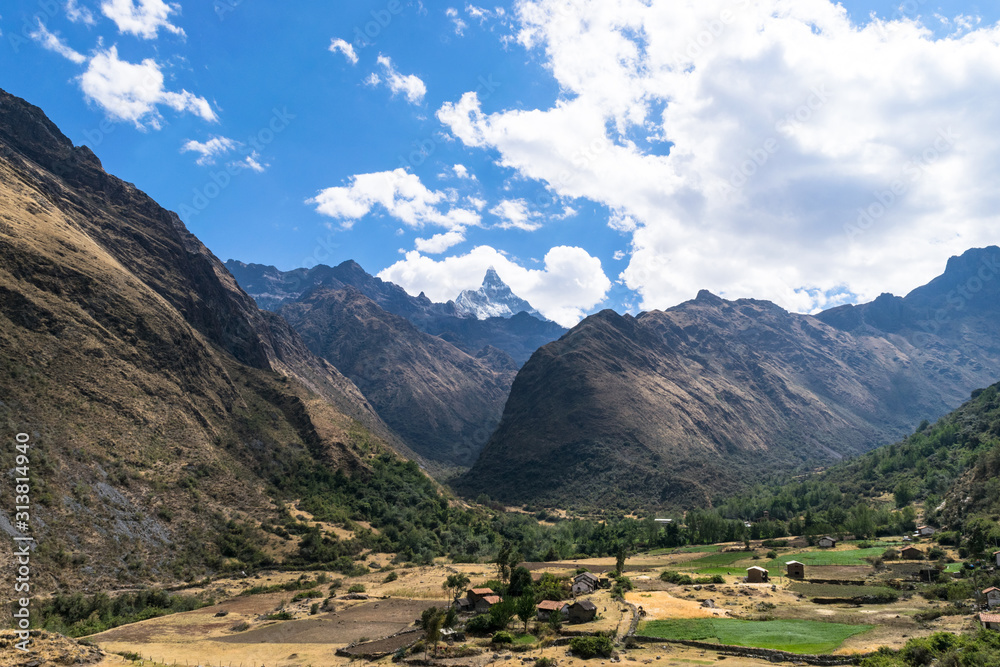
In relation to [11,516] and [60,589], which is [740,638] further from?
[11,516]

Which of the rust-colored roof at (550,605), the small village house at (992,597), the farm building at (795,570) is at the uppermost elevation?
the small village house at (992,597)

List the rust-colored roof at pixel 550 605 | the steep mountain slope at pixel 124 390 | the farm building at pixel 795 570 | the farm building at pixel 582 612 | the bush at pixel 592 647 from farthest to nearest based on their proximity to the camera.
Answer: the farm building at pixel 795 570, the steep mountain slope at pixel 124 390, the rust-colored roof at pixel 550 605, the farm building at pixel 582 612, the bush at pixel 592 647

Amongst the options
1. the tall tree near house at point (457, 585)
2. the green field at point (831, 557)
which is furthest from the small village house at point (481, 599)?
the green field at point (831, 557)

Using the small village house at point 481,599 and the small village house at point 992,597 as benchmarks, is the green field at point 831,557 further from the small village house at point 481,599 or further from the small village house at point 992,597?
the small village house at point 481,599

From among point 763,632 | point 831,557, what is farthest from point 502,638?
point 831,557

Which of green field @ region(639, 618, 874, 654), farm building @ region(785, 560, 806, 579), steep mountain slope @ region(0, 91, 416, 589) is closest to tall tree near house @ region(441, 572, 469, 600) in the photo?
green field @ region(639, 618, 874, 654)

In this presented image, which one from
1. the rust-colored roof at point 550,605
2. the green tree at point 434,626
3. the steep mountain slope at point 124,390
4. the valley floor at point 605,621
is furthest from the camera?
the steep mountain slope at point 124,390

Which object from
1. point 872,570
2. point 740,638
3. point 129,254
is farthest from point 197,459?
point 872,570
